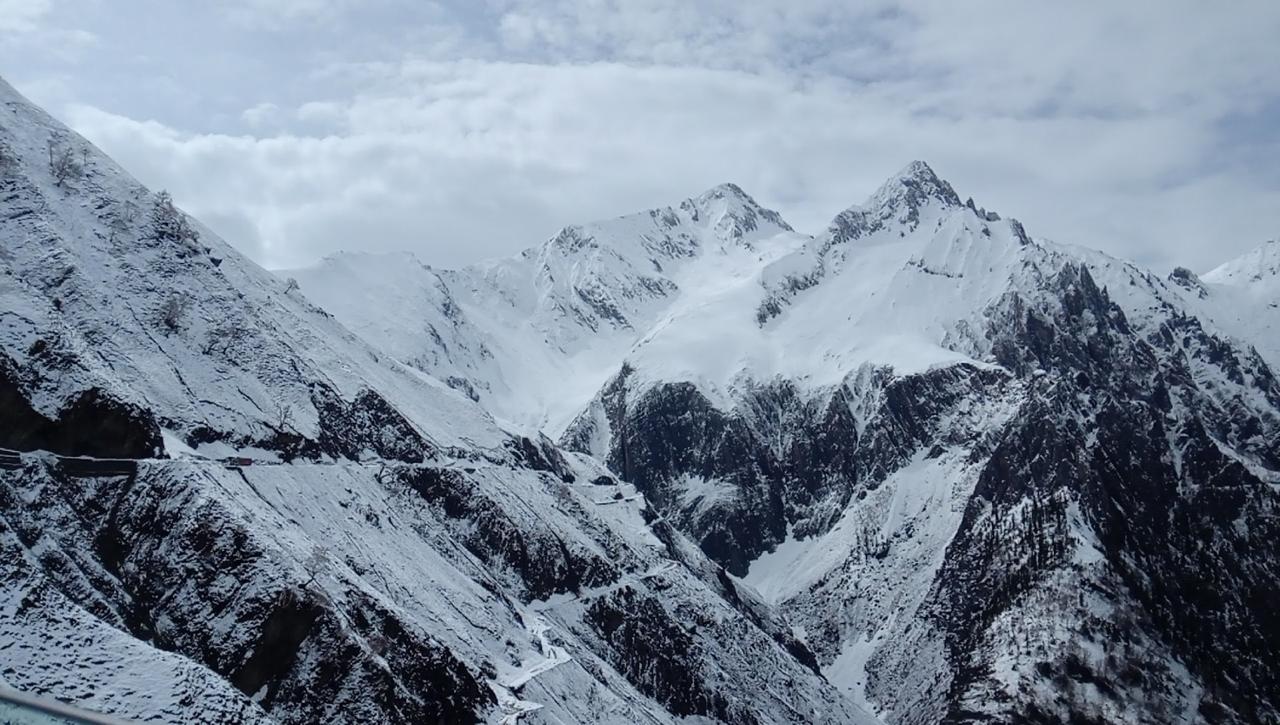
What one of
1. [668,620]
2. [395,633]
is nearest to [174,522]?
[395,633]

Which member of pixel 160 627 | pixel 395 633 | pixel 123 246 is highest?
pixel 123 246

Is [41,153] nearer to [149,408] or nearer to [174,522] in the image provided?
[149,408]

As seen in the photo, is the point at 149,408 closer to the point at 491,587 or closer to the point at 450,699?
the point at 450,699

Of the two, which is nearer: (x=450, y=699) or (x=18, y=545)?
(x=18, y=545)

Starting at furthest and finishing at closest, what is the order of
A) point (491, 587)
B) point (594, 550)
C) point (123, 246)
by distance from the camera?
point (594, 550) < point (491, 587) < point (123, 246)

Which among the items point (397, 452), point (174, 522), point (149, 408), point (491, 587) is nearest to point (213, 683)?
point (174, 522)

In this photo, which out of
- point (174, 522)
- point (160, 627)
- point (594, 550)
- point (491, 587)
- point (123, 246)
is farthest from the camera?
point (594, 550)

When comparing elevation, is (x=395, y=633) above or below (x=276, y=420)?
below
